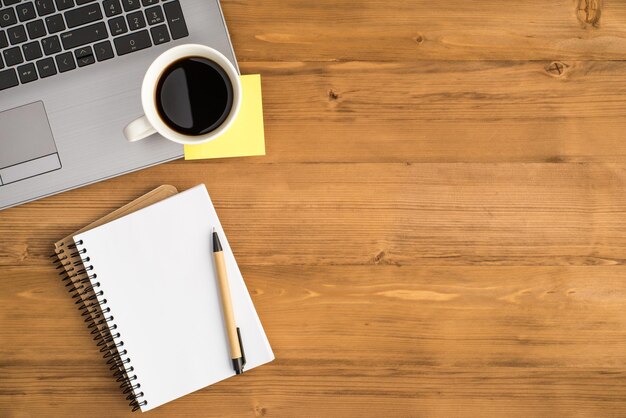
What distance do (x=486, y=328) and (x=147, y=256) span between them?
45 cm

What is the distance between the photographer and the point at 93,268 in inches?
26.4

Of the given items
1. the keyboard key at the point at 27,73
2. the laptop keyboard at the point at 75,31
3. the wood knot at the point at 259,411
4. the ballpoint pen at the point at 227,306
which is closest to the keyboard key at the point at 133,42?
the laptop keyboard at the point at 75,31

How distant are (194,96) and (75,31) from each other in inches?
6.3

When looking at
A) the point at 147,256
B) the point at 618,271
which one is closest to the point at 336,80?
the point at 147,256

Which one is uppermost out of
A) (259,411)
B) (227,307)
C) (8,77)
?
(8,77)

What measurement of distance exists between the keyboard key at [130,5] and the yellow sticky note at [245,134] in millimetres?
146

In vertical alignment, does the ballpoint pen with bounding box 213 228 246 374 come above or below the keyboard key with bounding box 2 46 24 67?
below

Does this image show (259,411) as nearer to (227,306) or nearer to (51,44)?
(227,306)

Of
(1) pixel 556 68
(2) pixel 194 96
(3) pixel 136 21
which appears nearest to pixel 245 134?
(2) pixel 194 96

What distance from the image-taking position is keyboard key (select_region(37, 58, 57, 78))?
627 millimetres

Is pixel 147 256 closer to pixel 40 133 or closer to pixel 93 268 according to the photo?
pixel 93 268

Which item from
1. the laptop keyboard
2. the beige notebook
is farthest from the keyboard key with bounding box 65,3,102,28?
the beige notebook

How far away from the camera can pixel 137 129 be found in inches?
23.2

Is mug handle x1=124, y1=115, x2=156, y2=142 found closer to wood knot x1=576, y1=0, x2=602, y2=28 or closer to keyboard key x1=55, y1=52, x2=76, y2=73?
keyboard key x1=55, y1=52, x2=76, y2=73
